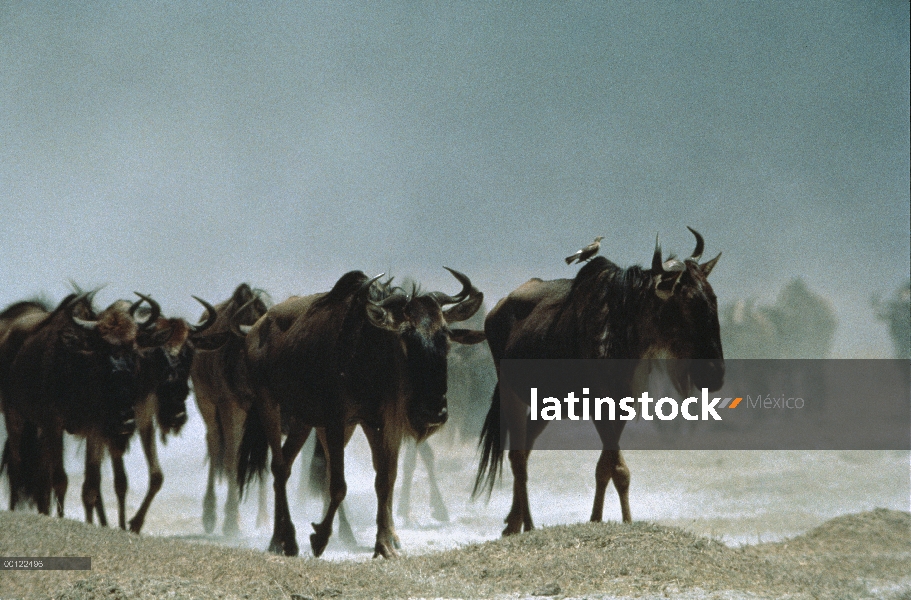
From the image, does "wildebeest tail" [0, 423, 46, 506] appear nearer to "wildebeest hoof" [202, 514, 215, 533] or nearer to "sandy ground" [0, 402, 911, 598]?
"sandy ground" [0, 402, 911, 598]

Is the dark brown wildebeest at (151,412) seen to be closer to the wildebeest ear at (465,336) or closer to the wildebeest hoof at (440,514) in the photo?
the wildebeest ear at (465,336)

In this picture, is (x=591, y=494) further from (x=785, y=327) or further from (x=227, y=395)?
(x=227, y=395)

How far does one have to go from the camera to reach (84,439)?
6.62 metres

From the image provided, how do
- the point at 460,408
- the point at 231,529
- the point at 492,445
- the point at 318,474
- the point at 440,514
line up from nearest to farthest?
the point at 492,445, the point at 318,474, the point at 231,529, the point at 440,514, the point at 460,408

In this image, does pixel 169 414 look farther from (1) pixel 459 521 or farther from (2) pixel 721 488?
(2) pixel 721 488

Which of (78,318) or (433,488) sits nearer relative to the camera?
(78,318)

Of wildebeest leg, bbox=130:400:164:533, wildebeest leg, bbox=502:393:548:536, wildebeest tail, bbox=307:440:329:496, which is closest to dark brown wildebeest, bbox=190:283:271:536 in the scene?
wildebeest tail, bbox=307:440:329:496

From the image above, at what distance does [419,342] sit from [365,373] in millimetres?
476

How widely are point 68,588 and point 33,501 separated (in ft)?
8.26

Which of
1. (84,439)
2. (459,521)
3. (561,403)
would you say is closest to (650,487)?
(459,521)

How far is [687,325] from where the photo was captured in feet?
19.4

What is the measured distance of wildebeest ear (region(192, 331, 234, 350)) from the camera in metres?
7.02

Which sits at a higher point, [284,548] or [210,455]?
[210,455]

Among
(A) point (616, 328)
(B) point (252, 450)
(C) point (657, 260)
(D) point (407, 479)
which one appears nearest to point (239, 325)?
(B) point (252, 450)
